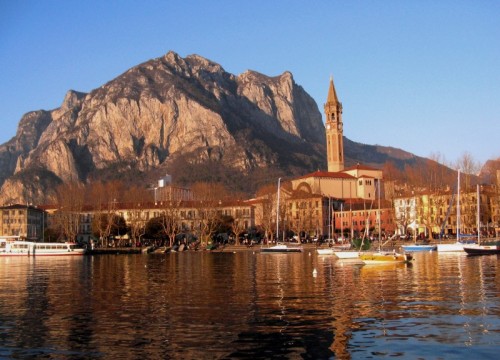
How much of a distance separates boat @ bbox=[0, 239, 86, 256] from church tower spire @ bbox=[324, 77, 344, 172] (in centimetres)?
10303

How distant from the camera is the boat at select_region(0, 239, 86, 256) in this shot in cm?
10562

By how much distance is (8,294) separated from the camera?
35.5 m

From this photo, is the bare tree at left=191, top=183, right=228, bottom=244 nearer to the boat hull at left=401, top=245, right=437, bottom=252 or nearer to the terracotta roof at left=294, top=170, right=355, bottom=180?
the terracotta roof at left=294, top=170, right=355, bottom=180

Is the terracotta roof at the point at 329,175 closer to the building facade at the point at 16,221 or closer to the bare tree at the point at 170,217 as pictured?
the bare tree at the point at 170,217

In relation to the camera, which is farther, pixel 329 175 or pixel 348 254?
pixel 329 175

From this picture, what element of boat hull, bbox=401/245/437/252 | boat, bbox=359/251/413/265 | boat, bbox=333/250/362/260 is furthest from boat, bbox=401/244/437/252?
boat, bbox=359/251/413/265

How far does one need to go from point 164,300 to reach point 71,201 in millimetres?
105146

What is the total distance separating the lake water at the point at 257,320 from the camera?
60.1 feet

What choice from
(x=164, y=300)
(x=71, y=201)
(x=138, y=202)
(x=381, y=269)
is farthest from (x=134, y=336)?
(x=138, y=202)

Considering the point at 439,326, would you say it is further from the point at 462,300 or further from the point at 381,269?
the point at 381,269

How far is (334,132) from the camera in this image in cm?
19075

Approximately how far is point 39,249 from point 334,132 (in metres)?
108

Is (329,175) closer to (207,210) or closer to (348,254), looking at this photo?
(207,210)

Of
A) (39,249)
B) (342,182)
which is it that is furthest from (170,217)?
(342,182)
